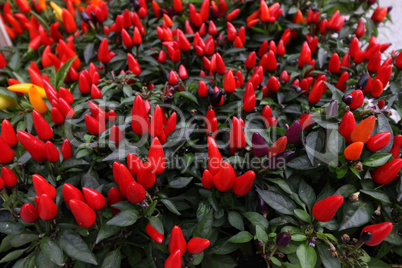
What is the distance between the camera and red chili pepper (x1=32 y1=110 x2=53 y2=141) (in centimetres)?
105

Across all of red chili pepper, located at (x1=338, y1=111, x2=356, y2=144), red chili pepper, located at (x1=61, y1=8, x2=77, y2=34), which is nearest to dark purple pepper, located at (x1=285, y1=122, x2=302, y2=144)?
red chili pepper, located at (x1=338, y1=111, x2=356, y2=144)

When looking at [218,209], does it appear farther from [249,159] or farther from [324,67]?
[324,67]

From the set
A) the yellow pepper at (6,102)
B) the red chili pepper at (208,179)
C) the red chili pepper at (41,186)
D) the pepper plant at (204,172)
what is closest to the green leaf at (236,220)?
the pepper plant at (204,172)

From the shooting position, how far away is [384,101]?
1254 millimetres

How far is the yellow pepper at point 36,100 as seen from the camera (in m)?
1.19

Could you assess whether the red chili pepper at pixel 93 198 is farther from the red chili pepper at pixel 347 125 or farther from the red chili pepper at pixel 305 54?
the red chili pepper at pixel 305 54

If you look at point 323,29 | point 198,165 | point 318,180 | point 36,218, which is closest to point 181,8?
point 323,29

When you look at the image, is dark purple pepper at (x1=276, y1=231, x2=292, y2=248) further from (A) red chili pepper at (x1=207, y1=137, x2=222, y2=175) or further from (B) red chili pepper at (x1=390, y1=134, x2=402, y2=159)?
(B) red chili pepper at (x1=390, y1=134, x2=402, y2=159)

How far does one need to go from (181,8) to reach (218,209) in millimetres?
1336

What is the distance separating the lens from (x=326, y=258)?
913 mm

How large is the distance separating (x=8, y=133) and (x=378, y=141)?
1231 mm

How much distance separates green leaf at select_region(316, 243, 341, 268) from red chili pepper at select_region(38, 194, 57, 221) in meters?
0.79

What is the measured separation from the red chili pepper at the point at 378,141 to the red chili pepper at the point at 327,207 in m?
0.24

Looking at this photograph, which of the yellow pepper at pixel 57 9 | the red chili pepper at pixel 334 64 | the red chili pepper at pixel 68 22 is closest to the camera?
the red chili pepper at pixel 334 64
